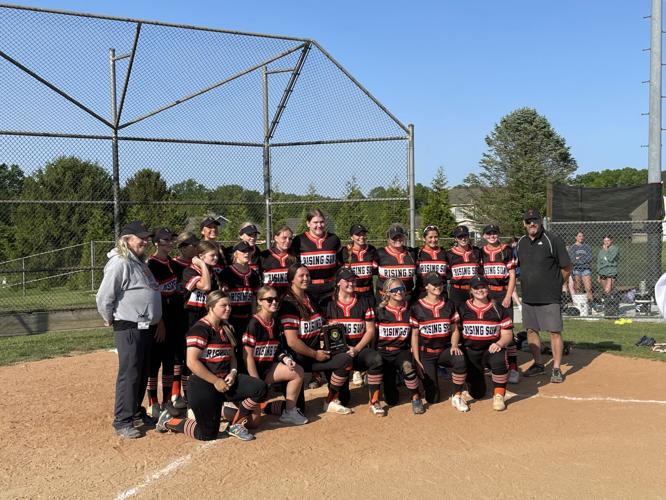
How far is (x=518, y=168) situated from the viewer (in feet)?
145

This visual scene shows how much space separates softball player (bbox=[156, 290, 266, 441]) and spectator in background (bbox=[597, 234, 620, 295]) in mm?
9853

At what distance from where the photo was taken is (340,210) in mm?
10383

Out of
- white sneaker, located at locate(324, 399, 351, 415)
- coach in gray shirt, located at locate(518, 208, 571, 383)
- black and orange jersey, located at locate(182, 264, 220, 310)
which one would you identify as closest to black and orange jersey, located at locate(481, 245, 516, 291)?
coach in gray shirt, located at locate(518, 208, 571, 383)

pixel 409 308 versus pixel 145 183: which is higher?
pixel 145 183

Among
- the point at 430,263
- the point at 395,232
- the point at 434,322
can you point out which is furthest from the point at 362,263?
the point at 434,322

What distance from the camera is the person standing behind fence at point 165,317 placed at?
571cm

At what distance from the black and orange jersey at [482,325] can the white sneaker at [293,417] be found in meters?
1.81

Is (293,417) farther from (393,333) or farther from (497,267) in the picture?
(497,267)

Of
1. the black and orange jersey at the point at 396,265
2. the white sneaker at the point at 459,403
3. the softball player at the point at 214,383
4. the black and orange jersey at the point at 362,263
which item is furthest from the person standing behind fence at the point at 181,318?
the white sneaker at the point at 459,403

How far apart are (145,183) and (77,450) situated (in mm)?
5720

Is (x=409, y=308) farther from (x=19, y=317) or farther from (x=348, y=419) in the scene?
(x=19, y=317)

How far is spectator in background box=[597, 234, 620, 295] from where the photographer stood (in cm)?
1280

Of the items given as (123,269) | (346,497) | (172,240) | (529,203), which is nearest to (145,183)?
(172,240)

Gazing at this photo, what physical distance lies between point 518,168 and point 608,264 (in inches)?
1294
